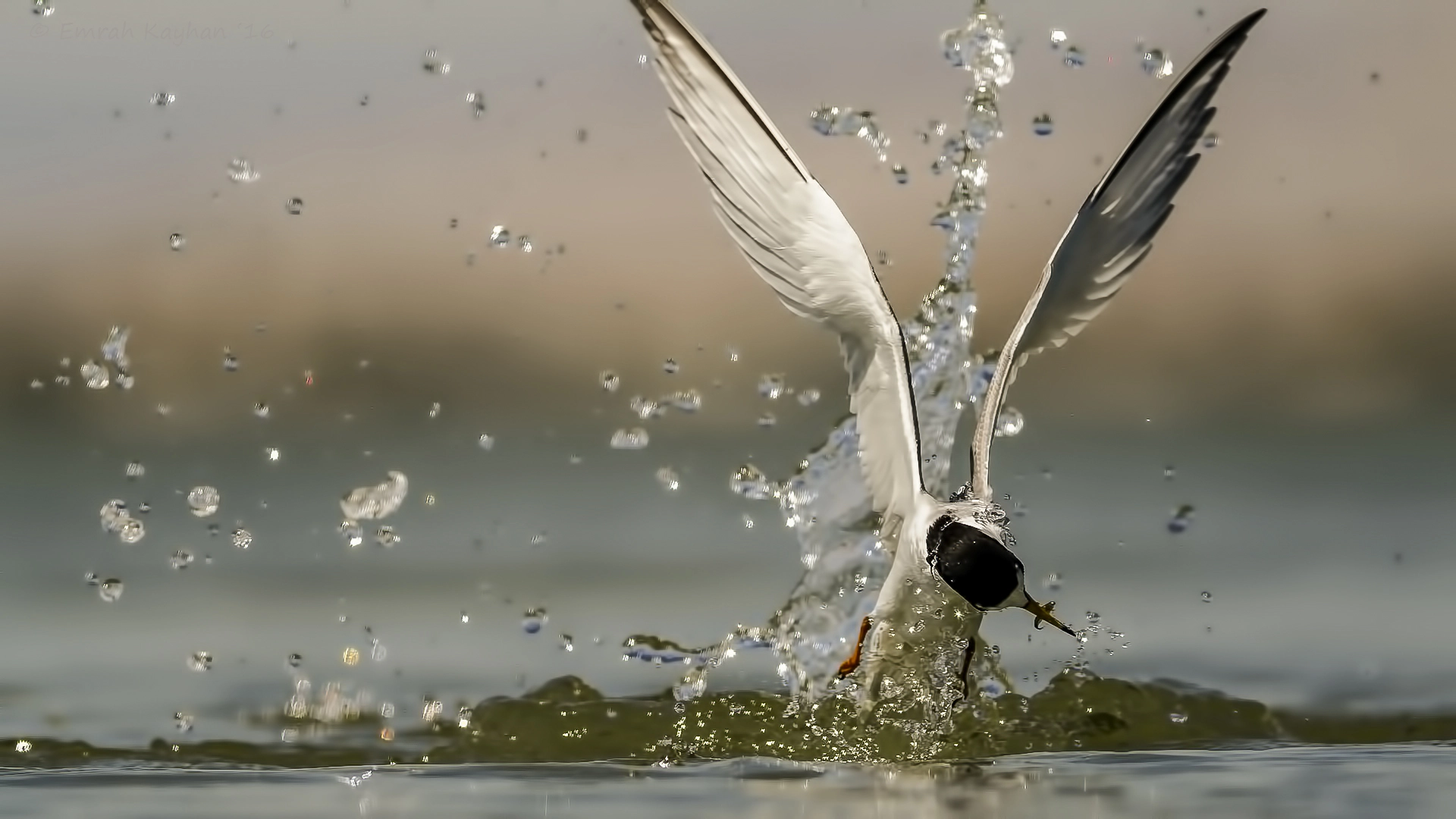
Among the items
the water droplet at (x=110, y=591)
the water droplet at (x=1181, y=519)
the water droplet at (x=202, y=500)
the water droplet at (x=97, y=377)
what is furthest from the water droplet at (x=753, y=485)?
the water droplet at (x=97, y=377)

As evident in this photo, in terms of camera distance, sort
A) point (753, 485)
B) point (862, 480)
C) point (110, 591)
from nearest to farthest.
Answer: point (862, 480) < point (753, 485) < point (110, 591)

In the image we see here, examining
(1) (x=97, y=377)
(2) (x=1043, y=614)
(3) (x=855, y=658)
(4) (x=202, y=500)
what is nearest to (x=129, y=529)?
(4) (x=202, y=500)

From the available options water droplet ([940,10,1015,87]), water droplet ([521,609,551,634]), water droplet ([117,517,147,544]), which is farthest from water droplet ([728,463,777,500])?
water droplet ([117,517,147,544])

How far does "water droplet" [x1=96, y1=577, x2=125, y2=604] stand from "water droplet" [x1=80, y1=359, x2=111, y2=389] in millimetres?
2096

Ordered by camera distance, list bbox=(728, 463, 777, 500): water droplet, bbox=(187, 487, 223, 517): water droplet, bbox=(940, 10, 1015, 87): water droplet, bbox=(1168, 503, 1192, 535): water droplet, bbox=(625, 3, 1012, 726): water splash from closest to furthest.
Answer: bbox=(625, 3, 1012, 726): water splash
bbox=(940, 10, 1015, 87): water droplet
bbox=(728, 463, 777, 500): water droplet
bbox=(187, 487, 223, 517): water droplet
bbox=(1168, 503, 1192, 535): water droplet

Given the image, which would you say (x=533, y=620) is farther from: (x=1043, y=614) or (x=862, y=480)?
(x=1043, y=614)

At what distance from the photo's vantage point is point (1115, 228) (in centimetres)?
757

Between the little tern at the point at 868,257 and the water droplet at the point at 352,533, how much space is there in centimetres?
446

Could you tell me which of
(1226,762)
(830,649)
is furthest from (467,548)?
(1226,762)

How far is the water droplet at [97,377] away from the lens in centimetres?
1391

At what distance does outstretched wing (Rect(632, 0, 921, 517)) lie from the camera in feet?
24.0

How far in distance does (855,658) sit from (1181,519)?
394 centimetres

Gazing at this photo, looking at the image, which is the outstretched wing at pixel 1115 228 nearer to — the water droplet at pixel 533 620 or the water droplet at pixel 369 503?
the water droplet at pixel 533 620

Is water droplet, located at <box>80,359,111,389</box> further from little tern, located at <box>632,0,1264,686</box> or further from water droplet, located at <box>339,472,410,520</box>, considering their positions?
little tern, located at <box>632,0,1264,686</box>
